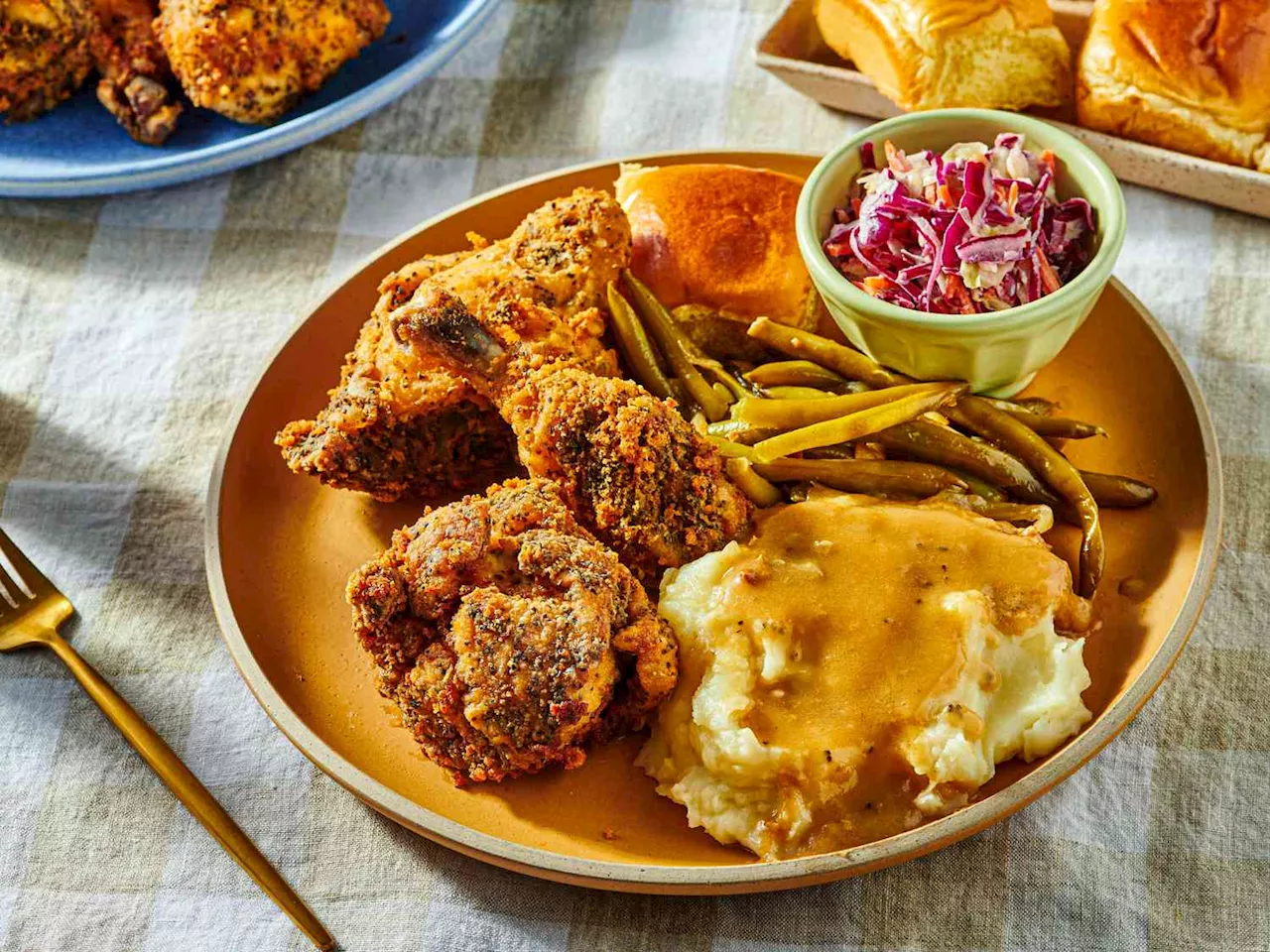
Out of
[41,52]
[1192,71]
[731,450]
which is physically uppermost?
[41,52]

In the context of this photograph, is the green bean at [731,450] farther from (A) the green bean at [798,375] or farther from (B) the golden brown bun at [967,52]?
(B) the golden brown bun at [967,52]

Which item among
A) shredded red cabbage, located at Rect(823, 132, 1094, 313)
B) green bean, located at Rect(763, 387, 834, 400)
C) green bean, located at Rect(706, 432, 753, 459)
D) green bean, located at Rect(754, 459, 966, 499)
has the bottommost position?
green bean, located at Rect(754, 459, 966, 499)

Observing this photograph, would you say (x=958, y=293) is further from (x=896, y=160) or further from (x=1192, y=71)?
(x=1192, y=71)

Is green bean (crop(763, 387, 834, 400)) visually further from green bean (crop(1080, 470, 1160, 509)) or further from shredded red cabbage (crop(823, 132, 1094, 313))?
Result: green bean (crop(1080, 470, 1160, 509))

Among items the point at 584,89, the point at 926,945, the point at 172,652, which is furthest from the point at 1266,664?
the point at 584,89

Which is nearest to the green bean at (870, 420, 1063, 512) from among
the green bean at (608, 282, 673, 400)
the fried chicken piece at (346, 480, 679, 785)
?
the green bean at (608, 282, 673, 400)

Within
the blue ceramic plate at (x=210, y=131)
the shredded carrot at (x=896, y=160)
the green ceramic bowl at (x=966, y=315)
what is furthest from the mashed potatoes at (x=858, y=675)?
the blue ceramic plate at (x=210, y=131)

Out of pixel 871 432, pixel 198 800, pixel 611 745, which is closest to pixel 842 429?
pixel 871 432
